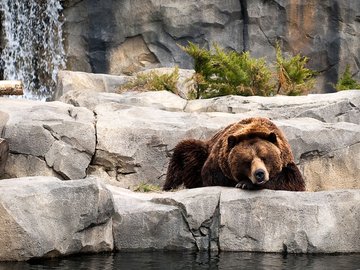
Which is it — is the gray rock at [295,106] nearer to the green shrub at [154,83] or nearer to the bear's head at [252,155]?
the green shrub at [154,83]

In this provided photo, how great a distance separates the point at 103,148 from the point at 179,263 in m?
4.57

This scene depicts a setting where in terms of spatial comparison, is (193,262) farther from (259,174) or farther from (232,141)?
(232,141)

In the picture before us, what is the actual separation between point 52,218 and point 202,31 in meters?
A: 15.6

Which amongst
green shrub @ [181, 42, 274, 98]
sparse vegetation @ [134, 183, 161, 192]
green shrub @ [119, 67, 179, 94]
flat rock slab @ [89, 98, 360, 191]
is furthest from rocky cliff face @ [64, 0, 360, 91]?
sparse vegetation @ [134, 183, 161, 192]

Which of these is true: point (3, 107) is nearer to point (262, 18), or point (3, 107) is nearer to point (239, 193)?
point (239, 193)

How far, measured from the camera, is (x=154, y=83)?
16.8 m

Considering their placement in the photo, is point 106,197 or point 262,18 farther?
point 262,18

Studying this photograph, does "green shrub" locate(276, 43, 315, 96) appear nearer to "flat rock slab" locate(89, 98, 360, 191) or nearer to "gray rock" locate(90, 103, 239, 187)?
"flat rock slab" locate(89, 98, 360, 191)

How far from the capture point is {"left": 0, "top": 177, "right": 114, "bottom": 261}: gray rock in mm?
7961

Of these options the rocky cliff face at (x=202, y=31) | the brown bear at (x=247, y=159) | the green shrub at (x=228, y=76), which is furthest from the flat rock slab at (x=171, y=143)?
the rocky cliff face at (x=202, y=31)

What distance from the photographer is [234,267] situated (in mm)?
7988

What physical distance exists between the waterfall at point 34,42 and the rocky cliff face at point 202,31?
376 mm

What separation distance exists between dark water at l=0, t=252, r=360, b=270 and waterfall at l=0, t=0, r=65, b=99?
14.8m

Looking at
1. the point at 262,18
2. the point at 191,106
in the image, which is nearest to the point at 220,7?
the point at 262,18
